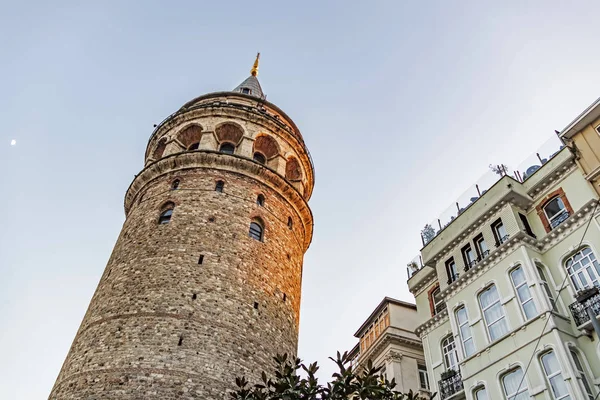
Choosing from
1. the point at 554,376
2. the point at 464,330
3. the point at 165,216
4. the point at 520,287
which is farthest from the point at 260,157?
the point at 554,376

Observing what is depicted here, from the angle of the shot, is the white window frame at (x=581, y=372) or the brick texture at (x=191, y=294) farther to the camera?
the brick texture at (x=191, y=294)

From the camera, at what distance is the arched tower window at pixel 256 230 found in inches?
970

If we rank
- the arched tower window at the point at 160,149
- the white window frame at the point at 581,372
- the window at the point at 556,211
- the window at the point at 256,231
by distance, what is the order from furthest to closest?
the arched tower window at the point at 160,149, the window at the point at 256,231, the window at the point at 556,211, the white window frame at the point at 581,372

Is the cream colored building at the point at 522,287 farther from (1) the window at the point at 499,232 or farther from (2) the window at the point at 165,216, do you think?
(2) the window at the point at 165,216

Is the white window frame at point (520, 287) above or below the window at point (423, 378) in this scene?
below

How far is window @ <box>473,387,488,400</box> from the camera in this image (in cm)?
1515

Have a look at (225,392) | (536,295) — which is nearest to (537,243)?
(536,295)

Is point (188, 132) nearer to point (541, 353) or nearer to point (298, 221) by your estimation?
point (298, 221)

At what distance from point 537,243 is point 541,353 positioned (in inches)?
139

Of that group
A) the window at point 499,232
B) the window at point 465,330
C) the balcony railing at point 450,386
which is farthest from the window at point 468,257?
the balcony railing at point 450,386

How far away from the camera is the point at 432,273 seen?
20234 mm

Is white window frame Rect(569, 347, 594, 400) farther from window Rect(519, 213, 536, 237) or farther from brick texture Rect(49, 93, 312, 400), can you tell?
brick texture Rect(49, 93, 312, 400)

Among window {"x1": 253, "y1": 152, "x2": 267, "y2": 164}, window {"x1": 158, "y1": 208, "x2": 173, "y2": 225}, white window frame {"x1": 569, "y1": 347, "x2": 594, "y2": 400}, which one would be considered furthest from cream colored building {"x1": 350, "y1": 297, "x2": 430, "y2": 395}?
window {"x1": 158, "y1": 208, "x2": 173, "y2": 225}

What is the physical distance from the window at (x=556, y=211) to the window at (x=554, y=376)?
4.08 metres
